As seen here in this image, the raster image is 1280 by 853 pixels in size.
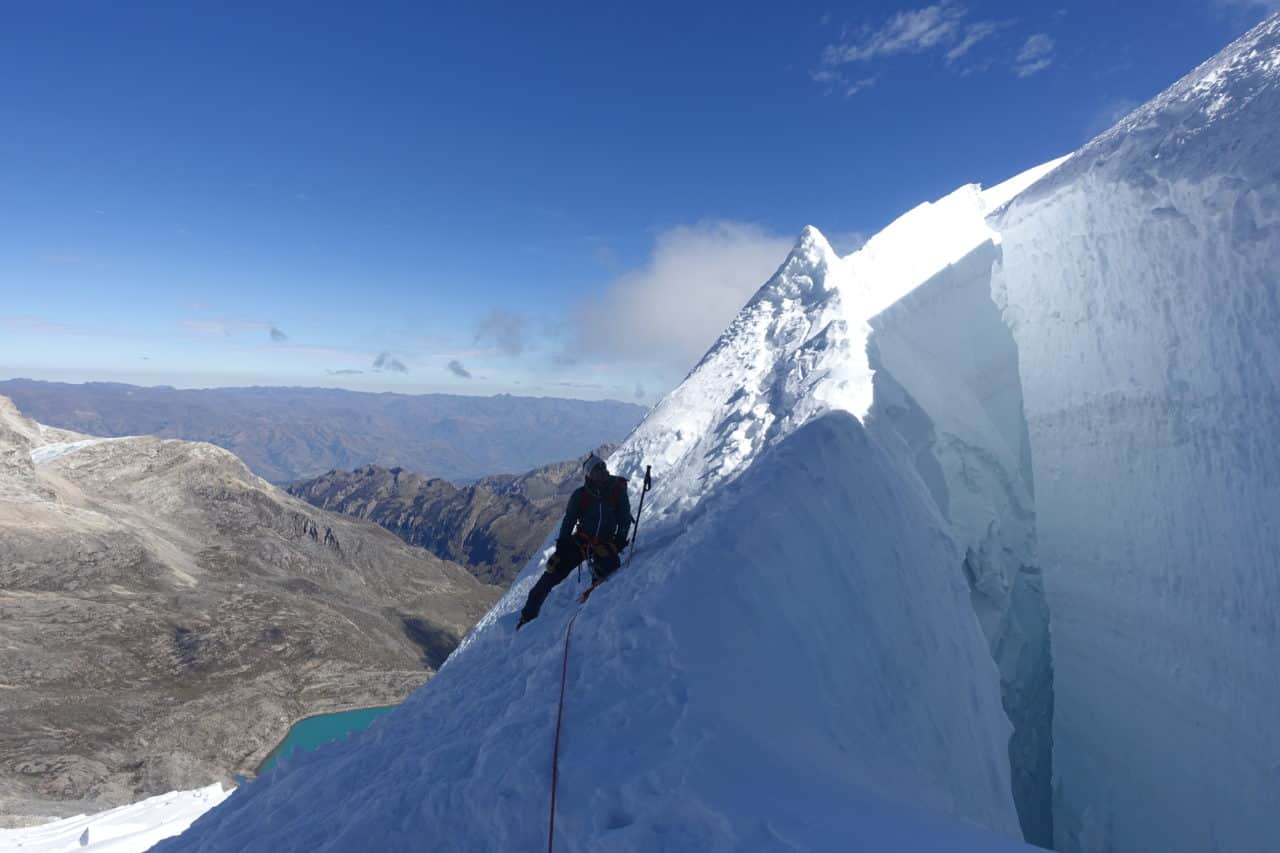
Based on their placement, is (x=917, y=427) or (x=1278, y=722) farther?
(x=917, y=427)

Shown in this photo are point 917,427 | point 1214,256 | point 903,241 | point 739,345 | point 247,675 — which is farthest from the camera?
point 247,675

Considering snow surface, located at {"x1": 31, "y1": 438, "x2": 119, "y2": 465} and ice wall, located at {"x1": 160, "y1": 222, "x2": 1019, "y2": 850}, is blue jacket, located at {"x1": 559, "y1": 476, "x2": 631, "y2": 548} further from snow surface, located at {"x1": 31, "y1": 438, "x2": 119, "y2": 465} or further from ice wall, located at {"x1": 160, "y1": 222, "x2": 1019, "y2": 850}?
snow surface, located at {"x1": 31, "y1": 438, "x2": 119, "y2": 465}

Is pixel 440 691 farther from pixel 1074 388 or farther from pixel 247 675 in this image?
pixel 247 675

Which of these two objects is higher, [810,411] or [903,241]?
[903,241]

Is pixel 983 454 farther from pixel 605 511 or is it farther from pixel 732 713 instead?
pixel 732 713

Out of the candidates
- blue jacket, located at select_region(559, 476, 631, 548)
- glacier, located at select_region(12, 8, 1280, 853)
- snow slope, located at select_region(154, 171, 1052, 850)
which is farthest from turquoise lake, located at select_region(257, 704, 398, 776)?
snow slope, located at select_region(154, 171, 1052, 850)

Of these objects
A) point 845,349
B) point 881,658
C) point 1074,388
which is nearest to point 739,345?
point 845,349

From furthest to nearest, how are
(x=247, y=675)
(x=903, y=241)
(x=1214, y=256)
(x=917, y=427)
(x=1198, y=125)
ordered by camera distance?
(x=247, y=675), (x=903, y=241), (x=917, y=427), (x=1198, y=125), (x=1214, y=256)
